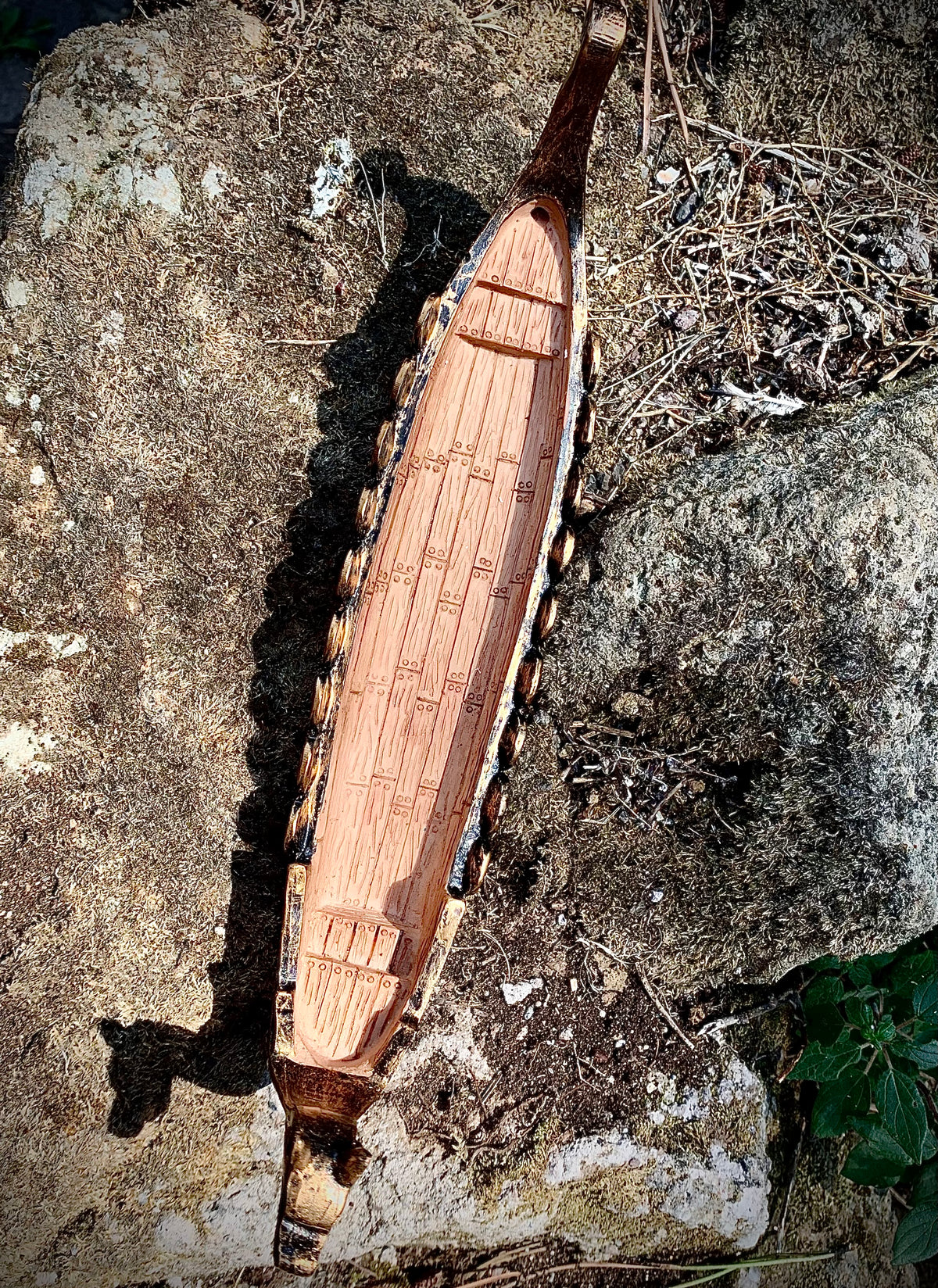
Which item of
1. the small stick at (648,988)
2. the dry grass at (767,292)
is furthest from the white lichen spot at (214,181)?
the small stick at (648,988)

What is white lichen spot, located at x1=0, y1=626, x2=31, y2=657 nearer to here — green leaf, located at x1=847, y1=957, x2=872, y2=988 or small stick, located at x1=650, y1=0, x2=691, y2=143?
small stick, located at x1=650, y1=0, x2=691, y2=143

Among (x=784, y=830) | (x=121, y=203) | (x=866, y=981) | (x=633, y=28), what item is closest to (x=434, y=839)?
(x=784, y=830)

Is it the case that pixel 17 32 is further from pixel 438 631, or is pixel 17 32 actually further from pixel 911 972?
pixel 911 972

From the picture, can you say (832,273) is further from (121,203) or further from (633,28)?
(121,203)

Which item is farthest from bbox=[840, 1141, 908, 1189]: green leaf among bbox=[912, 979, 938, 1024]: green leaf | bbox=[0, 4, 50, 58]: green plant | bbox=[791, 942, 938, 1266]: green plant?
bbox=[0, 4, 50, 58]: green plant

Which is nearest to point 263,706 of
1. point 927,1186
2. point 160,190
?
point 160,190

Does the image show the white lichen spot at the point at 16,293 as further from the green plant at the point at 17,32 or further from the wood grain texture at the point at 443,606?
the green plant at the point at 17,32
